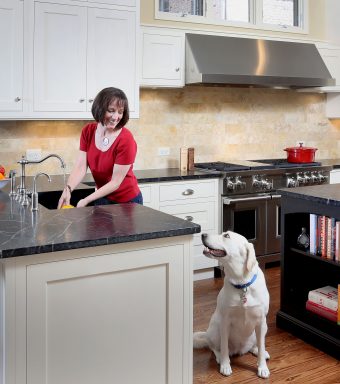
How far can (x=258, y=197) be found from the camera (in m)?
4.75

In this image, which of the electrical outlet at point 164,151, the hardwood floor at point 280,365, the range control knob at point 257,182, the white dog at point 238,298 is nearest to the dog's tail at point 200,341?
the hardwood floor at point 280,365

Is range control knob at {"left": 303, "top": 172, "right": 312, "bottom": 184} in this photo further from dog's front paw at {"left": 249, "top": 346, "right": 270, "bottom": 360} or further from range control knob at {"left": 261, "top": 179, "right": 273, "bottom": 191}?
dog's front paw at {"left": 249, "top": 346, "right": 270, "bottom": 360}

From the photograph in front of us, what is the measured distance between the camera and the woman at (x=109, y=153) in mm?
2930

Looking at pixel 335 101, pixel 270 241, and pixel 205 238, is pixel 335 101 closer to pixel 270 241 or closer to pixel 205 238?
pixel 270 241

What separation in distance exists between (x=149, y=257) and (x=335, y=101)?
180 inches

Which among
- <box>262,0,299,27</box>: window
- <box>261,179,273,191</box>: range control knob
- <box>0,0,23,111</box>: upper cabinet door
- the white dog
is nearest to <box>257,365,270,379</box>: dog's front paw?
the white dog

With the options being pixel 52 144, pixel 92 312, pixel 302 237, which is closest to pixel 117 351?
pixel 92 312

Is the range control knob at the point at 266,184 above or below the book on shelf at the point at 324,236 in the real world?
above

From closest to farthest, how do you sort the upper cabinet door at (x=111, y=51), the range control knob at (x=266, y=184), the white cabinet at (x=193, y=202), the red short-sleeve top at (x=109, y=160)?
1. the red short-sleeve top at (x=109, y=160)
2. the upper cabinet door at (x=111, y=51)
3. the white cabinet at (x=193, y=202)
4. the range control knob at (x=266, y=184)

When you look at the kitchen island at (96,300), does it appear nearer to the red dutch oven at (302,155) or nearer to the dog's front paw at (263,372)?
the dog's front paw at (263,372)

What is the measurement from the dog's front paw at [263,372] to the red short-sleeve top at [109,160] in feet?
3.96

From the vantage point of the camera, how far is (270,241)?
16.1 feet

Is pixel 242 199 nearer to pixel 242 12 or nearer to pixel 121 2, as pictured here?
pixel 121 2

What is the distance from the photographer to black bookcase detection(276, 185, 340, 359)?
3254 millimetres
